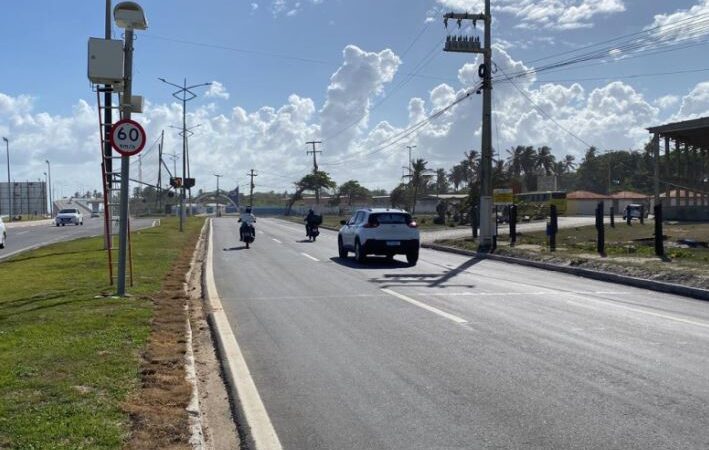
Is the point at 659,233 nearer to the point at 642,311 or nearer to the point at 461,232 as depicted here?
the point at 642,311

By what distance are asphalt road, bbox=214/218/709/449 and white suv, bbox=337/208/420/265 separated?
664 cm

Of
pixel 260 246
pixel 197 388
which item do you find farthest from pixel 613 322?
pixel 260 246

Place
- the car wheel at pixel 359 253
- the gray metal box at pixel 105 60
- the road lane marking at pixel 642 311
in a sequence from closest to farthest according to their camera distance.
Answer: the road lane marking at pixel 642 311
the gray metal box at pixel 105 60
the car wheel at pixel 359 253

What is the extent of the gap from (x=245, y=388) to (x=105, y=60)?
7.16 meters

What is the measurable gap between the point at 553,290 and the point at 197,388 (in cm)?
940

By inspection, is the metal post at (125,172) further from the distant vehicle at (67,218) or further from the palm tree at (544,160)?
the palm tree at (544,160)

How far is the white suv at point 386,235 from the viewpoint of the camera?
21.2m

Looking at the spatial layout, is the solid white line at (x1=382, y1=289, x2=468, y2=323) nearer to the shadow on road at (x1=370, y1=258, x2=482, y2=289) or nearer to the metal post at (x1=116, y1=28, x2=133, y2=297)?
the shadow on road at (x1=370, y1=258, x2=482, y2=289)

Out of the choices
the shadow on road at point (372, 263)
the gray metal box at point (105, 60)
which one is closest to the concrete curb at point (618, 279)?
the shadow on road at point (372, 263)

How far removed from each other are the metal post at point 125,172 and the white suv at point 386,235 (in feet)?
32.7

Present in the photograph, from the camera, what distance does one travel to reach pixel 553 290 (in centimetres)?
1438

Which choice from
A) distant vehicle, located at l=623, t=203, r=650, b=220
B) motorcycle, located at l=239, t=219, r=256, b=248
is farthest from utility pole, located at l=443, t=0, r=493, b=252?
distant vehicle, located at l=623, t=203, r=650, b=220

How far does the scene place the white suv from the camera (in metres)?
21.2

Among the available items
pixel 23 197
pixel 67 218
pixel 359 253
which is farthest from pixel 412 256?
pixel 23 197
